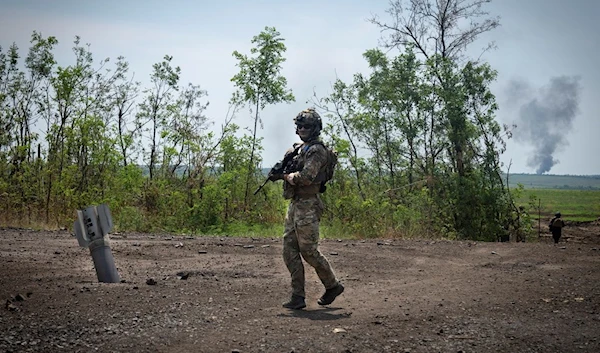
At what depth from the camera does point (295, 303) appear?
711cm

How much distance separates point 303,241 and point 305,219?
9.0 inches

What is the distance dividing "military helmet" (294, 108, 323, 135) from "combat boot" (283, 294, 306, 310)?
1775 mm

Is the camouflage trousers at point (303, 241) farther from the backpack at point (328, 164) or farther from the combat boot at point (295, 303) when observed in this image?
the backpack at point (328, 164)

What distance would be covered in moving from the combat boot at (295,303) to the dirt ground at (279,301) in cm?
9

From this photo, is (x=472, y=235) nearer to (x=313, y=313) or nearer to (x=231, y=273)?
(x=231, y=273)

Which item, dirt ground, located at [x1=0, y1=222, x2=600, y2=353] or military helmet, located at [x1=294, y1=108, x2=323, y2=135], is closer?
dirt ground, located at [x1=0, y1=222, x2=600, y2=353]

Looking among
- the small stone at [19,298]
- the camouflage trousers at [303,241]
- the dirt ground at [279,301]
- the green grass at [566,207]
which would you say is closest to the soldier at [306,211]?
the camouflage trousers at [303,241]

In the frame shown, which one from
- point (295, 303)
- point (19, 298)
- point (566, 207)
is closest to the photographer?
point (19, 298)

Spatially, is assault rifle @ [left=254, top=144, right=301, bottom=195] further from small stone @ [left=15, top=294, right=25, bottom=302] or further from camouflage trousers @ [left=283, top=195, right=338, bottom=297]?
small stone @ [left=15, top=294, right=25, bottom=302]

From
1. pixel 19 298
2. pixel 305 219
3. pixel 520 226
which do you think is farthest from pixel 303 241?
pixel 520 226

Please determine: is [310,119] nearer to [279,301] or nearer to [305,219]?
[305,219]

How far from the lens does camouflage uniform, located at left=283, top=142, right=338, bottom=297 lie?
7012 mm

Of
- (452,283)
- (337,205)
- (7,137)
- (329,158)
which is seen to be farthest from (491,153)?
(7,137)

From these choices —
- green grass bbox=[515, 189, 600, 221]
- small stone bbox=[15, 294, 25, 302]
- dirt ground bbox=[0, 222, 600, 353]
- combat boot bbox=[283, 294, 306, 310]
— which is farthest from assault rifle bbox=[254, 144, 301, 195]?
green grass bbox=[515, 189, 600, 221]
